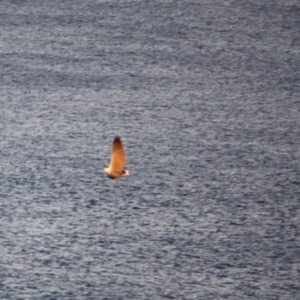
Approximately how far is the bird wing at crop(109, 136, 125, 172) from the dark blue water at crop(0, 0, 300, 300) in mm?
29

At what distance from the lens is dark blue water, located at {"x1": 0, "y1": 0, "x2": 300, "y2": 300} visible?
142cm

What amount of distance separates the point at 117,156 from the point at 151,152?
0.11 metres

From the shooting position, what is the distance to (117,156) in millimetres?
1796

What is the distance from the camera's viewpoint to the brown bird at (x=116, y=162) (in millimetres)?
1766

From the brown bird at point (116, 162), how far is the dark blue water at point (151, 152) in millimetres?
22

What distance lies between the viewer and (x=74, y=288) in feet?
4.48

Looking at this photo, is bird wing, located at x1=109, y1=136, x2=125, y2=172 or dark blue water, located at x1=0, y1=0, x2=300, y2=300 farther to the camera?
→ bird wing, located at x1=109, y1=136, x2=125, y2=172

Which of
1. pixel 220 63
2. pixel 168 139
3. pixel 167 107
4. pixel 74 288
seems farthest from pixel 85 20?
pixel 74 288

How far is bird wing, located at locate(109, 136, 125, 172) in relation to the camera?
177cm

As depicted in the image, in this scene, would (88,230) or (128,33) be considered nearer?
(88,230)

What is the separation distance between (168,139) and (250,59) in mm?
→ 649

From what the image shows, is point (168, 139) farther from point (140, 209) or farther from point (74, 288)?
point (74, 288)

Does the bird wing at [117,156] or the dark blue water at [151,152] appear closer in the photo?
the dark blue water at [151,152]

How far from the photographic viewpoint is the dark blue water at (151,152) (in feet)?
4.67
